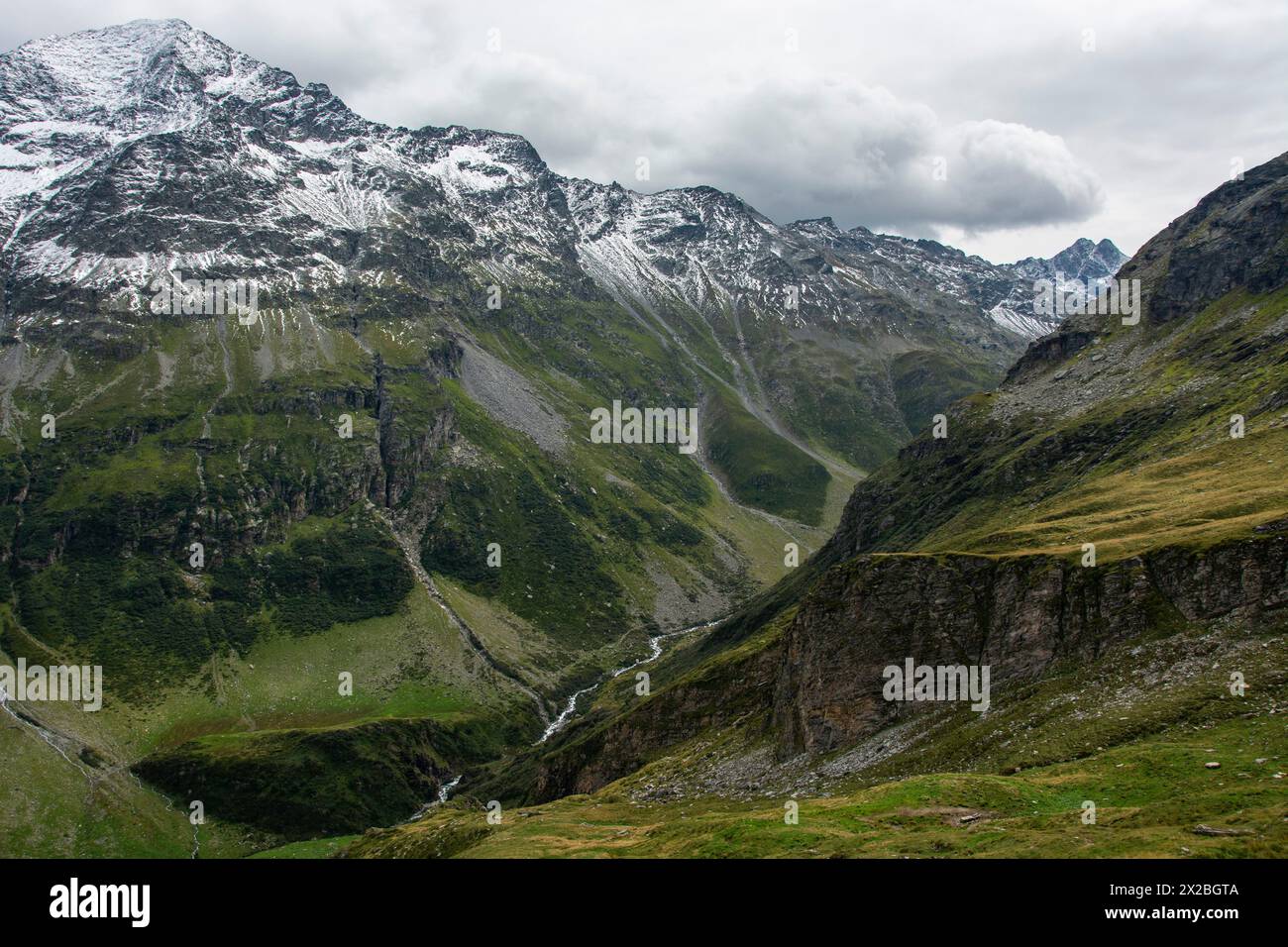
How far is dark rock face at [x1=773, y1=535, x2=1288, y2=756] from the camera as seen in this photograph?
6675cm

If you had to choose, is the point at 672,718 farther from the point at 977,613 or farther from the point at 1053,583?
the point at 1053,583

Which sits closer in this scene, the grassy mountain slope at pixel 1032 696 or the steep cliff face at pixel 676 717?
the grassy mountain slope at pixel 1032 696

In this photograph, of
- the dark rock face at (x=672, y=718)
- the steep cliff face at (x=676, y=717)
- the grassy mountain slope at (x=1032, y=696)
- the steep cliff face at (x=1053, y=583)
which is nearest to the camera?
the grassy mountain slope at (x=1032, y=696)

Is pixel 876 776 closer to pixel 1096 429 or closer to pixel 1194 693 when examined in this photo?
pixel 1194 693

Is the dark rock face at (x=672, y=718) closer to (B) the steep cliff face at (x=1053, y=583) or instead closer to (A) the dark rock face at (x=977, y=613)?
(B) the steep cliff face at (x=1053, y=583)

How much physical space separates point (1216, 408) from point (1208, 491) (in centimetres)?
6256

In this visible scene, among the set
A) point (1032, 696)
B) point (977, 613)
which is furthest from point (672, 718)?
point (1032, 696)

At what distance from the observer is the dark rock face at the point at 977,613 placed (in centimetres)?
6675

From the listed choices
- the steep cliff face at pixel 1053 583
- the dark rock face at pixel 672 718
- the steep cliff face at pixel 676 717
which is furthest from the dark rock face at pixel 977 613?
the steep cliff face at pixel 676 717

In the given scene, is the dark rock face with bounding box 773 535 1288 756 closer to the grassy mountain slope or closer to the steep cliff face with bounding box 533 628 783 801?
the grassy mountain slope

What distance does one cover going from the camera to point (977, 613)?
80.9 m

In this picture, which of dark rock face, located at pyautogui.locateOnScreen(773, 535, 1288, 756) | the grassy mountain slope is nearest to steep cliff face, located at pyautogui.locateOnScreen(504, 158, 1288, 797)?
dark rock face, located at pyautogui.locateOnScreen(773, 535, 1288, 756)

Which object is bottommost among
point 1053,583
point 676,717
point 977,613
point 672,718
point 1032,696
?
point 672,718
